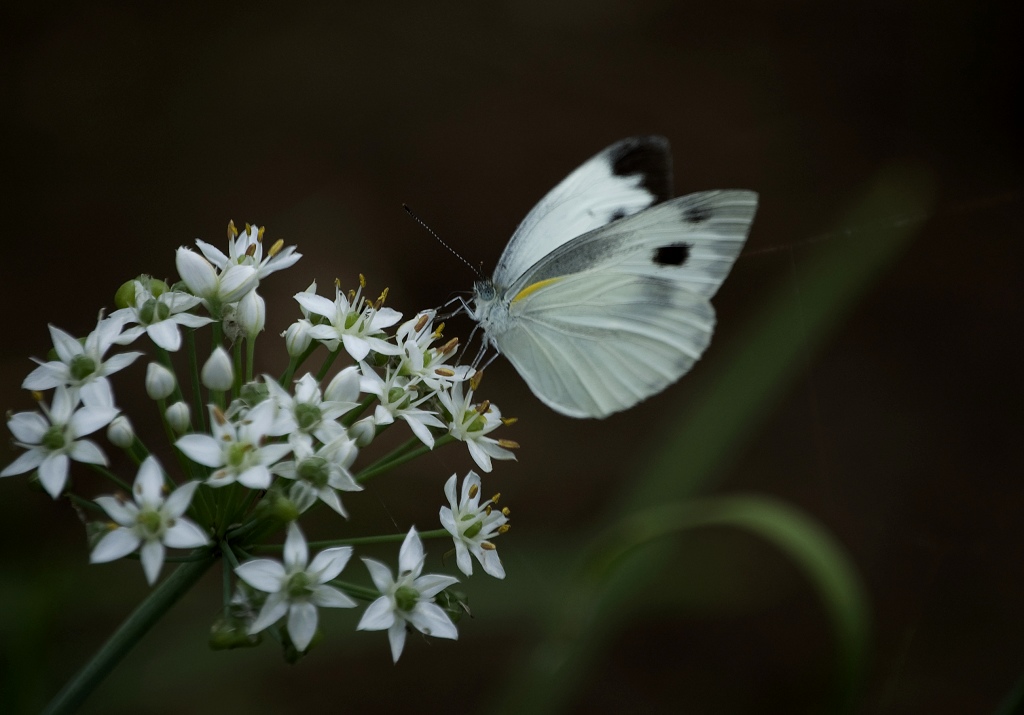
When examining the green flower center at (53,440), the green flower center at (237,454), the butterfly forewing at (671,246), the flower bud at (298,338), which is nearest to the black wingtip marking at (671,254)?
the butterfly forewing at (671,246)

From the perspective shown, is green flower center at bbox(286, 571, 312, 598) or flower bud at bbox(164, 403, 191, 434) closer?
green flower center at bbox(286, 571, 312, 598)

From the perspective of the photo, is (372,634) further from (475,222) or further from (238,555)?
(475,222)

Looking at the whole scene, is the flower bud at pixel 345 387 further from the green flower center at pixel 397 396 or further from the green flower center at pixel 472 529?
the green flower center at pixel 472 529

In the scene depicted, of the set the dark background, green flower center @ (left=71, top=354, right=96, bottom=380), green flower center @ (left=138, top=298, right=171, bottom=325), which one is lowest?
the dark background

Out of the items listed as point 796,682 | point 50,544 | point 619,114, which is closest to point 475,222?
point 619,114

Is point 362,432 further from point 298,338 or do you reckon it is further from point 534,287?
point 534,287

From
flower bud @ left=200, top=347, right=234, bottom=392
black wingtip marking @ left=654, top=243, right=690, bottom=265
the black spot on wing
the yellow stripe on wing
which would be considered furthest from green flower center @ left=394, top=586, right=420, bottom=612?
the black spot on wing

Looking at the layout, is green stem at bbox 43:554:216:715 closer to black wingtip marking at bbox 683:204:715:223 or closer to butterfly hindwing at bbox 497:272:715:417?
butterfly hindwing at bbox 497:272:715:417

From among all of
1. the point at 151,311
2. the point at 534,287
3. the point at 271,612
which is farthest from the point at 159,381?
the point at 534,287
